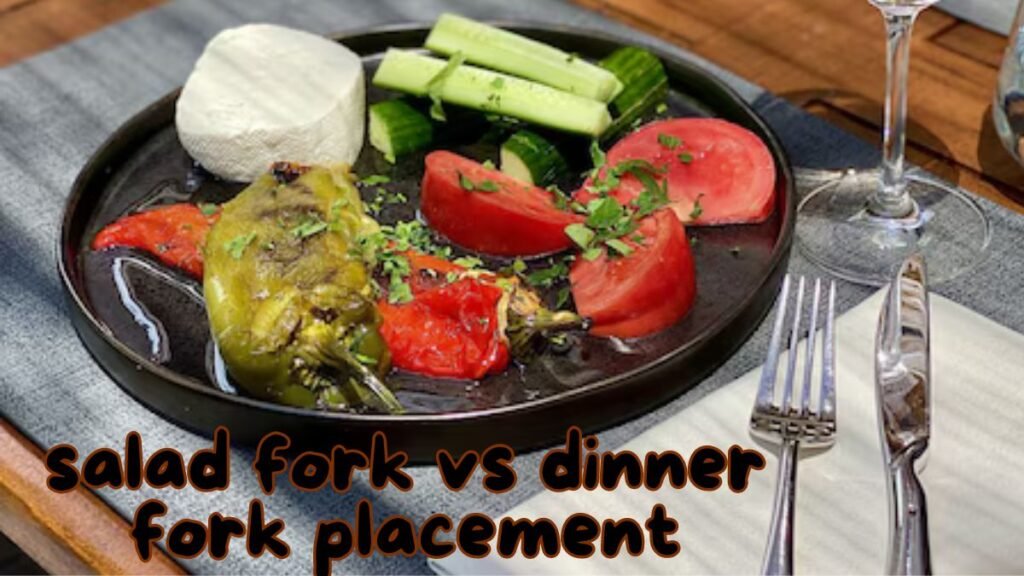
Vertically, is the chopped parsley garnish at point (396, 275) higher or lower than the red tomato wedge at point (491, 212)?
lower

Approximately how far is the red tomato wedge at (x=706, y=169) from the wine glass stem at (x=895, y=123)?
0.11 meters

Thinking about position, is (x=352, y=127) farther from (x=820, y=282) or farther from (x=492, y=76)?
(x=820, y=282)

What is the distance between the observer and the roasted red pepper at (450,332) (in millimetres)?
1155

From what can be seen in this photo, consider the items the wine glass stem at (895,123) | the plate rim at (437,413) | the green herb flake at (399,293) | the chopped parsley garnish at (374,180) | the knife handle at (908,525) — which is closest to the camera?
the knife handle at (908,525)

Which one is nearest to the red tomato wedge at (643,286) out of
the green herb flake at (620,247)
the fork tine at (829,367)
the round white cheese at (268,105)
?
the green herb flake at (620,247)

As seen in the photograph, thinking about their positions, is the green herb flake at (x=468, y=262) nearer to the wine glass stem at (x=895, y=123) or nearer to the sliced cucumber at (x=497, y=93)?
the sliced cucumber at (x=497, y=93)

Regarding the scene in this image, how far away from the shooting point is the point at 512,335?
1.16 meters

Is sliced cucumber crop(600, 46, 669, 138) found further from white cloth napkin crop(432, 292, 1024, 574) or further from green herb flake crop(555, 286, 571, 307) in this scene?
white cloth napkin crop(432, 292, 1024, 574)

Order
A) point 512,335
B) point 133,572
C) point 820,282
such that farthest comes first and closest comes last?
point 820,282 < point 512,335 < point 133,572

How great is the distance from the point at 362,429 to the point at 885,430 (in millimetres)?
358

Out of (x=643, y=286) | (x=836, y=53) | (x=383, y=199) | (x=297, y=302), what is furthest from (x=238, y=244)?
(x=836, y=53)

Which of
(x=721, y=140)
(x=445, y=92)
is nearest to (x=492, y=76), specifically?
(x=445, y=92)

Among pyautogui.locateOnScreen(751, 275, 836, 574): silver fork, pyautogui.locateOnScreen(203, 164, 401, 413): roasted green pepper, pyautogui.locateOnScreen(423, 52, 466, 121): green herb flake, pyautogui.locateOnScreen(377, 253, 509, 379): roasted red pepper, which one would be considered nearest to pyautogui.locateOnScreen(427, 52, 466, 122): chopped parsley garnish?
pyautogui.locateOnScreen(423, 52, 466, 121): green herb flake

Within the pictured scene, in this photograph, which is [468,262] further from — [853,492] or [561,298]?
[853,492]
